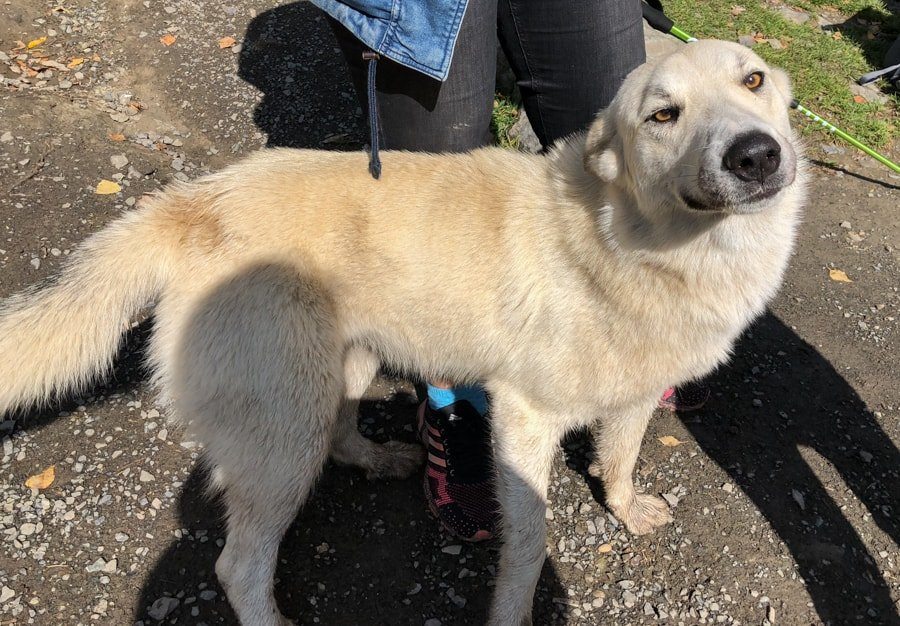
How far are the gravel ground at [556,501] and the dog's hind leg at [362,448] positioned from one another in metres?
0.08

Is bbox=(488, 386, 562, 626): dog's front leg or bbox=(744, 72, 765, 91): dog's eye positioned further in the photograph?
bbox=(488, 386, 562, 626): dog's front leg

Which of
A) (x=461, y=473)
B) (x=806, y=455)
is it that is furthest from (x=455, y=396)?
(x=806, y=455)

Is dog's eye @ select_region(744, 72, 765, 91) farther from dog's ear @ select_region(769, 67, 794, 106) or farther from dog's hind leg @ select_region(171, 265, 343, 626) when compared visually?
dog's hind leg @ select_region(171, 265, 343, 626)

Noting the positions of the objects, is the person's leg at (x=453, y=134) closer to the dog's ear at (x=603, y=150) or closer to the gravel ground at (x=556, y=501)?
the gravel ground at (x=556, y=501)

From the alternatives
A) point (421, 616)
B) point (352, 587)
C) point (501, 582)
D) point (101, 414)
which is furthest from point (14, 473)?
point (501, 582)

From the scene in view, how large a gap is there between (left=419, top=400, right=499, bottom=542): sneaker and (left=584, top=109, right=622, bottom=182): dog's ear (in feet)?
4.26

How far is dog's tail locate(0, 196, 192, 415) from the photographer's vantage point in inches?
91.7

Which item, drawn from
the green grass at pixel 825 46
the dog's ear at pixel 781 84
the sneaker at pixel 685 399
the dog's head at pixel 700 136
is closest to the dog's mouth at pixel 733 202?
the dog's head at pixel 700 136

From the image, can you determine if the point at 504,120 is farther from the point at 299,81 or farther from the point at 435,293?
the point at 435,293

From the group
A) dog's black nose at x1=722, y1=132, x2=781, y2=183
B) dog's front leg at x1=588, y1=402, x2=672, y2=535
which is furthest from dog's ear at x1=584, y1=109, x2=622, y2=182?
dog's front leg at x1=588, y1=402, x2=672, y2=535

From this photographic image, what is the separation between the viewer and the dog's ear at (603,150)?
2201 mm

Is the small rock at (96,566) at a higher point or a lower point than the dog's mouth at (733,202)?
lower

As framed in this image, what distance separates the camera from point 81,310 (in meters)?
2.37

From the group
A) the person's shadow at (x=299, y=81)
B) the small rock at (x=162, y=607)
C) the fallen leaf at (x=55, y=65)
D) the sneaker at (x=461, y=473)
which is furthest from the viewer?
the fallen leaf at (x=55, y=65)
